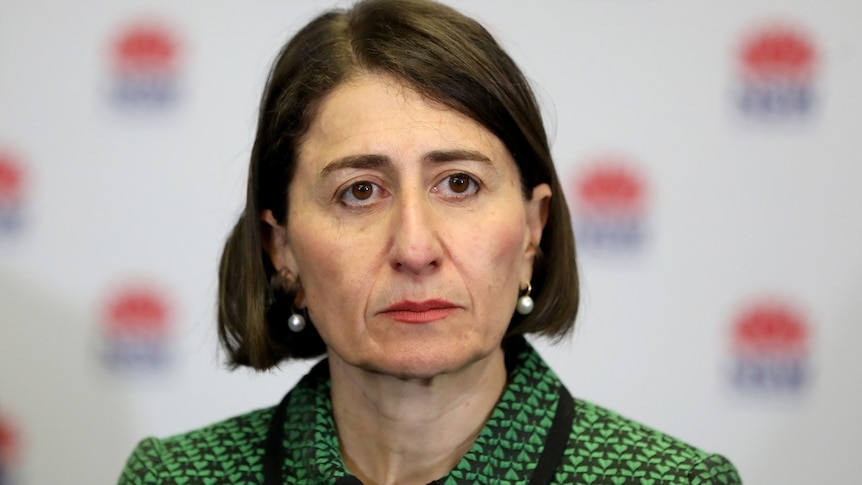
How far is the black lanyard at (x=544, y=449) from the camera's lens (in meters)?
1.61

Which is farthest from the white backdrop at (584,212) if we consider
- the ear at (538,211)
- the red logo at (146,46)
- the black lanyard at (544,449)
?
the black lanyard at (544,449)

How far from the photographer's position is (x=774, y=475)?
91.2 inches

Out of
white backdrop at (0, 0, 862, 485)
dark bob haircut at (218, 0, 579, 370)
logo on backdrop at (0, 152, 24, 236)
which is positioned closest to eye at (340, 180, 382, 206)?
dark bob haircut at (218, 0, 579, 370)

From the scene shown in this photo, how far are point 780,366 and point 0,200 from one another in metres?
1.60

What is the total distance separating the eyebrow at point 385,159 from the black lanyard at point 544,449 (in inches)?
15.8

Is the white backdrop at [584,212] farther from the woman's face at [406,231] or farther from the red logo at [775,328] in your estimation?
the woman's face at [406,231]

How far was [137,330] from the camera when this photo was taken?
2.41m

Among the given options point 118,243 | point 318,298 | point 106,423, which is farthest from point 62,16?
point 318,298

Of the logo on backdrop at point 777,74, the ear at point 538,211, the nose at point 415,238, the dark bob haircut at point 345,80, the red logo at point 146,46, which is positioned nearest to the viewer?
the nose at point 415,238

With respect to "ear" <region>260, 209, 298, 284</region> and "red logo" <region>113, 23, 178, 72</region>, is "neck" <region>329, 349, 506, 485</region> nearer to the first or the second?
"ear" <region>260, 209, 298, 284</region>

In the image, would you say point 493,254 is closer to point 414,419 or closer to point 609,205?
point 414,419

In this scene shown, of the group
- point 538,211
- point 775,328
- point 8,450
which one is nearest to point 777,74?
point 775,328

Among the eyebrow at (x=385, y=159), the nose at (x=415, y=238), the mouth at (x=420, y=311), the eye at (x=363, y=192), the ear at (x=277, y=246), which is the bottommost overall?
the mouth at (x=420, y=311)

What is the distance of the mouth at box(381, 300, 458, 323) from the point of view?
1490 millimetres
